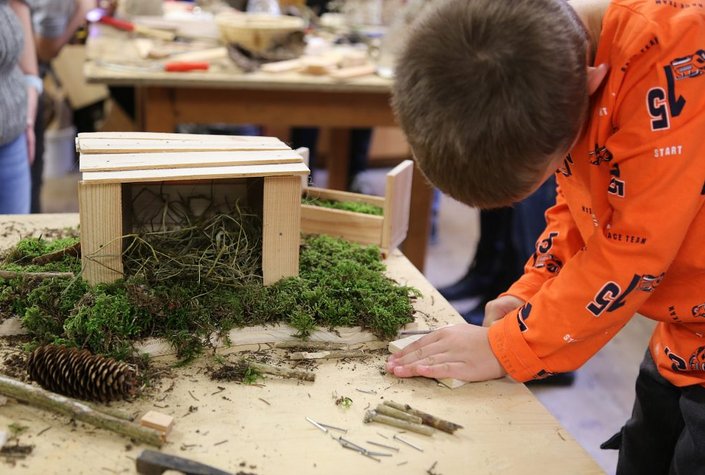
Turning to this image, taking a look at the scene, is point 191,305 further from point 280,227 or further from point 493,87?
point 493,87

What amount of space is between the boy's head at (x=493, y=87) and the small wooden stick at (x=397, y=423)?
13.6 inches

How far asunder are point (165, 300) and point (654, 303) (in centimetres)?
79

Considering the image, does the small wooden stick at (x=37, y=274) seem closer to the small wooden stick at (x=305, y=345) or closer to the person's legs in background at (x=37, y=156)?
the small wooden stick at (x=305, y=345)

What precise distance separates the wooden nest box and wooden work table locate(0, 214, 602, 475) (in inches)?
8.8

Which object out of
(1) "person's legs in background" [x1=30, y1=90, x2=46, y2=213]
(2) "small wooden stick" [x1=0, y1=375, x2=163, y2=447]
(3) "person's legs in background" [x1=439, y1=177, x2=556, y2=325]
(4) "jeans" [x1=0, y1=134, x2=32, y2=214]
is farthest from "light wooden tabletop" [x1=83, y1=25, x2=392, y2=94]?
(2) "small wooden stick" [x1=0, y1=375, x2=163, y2=447]

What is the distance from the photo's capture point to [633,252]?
39.4 inches

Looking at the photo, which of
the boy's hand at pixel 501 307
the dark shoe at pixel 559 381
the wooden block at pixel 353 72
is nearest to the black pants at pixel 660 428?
the boy's hand at pixel 501 307

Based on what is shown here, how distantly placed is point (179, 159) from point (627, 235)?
0.74m

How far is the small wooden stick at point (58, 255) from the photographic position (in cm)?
135

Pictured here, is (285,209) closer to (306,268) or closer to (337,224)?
(306,268)

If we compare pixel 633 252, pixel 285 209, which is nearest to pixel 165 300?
pixel 285 209

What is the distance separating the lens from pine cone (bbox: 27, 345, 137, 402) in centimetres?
103

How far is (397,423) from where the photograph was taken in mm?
1044

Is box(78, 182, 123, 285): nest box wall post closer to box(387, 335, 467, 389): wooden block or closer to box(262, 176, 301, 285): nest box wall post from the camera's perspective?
box(262, 176, 301, 285): nest box wall post
